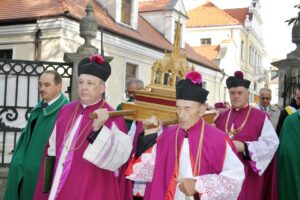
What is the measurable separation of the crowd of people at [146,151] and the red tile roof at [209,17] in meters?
37.9

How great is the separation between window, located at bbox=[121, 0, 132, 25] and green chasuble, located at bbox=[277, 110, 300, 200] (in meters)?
13.9

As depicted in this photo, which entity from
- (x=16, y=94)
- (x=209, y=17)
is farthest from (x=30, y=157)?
(x=209, y=17)

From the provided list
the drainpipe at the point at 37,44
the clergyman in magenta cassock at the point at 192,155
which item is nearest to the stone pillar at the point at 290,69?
the clergyman in magenta cassock at the point at 192,155

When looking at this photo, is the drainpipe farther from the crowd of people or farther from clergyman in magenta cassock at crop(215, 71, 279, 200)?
clergyman in magenta cassock at crop(215, 71, 279, 200)

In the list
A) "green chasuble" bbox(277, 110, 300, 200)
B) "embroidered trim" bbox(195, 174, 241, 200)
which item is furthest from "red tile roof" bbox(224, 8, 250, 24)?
"embroidered trim" bbox(195, 174, 241, 200)

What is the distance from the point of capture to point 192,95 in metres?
3.48

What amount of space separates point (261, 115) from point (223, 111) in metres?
0.56

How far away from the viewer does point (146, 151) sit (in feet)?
12.9

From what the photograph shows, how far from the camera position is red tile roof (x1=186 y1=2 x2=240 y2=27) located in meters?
42.6

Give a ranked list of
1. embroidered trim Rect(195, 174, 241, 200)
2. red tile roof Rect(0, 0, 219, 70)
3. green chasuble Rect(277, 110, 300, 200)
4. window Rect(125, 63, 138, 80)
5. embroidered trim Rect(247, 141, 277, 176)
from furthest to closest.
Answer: window Rect(125, 63, 138, 80), red tile roof Rect(0, 0, 219, 70), green chasuble Rect(277, 110, 300, 200), embroidered trim Rect(247, 141, 277, 176), embroidered trim Rect(195, 174, 241, 200)

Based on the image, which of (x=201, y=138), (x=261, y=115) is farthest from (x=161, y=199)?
(x=261, y=115)

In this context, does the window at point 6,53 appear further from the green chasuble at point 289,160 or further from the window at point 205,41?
the window at point 205,41

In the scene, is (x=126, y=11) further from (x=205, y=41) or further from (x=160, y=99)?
(x=205, y=41)

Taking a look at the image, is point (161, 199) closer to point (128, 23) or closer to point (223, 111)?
point (223, 111)
